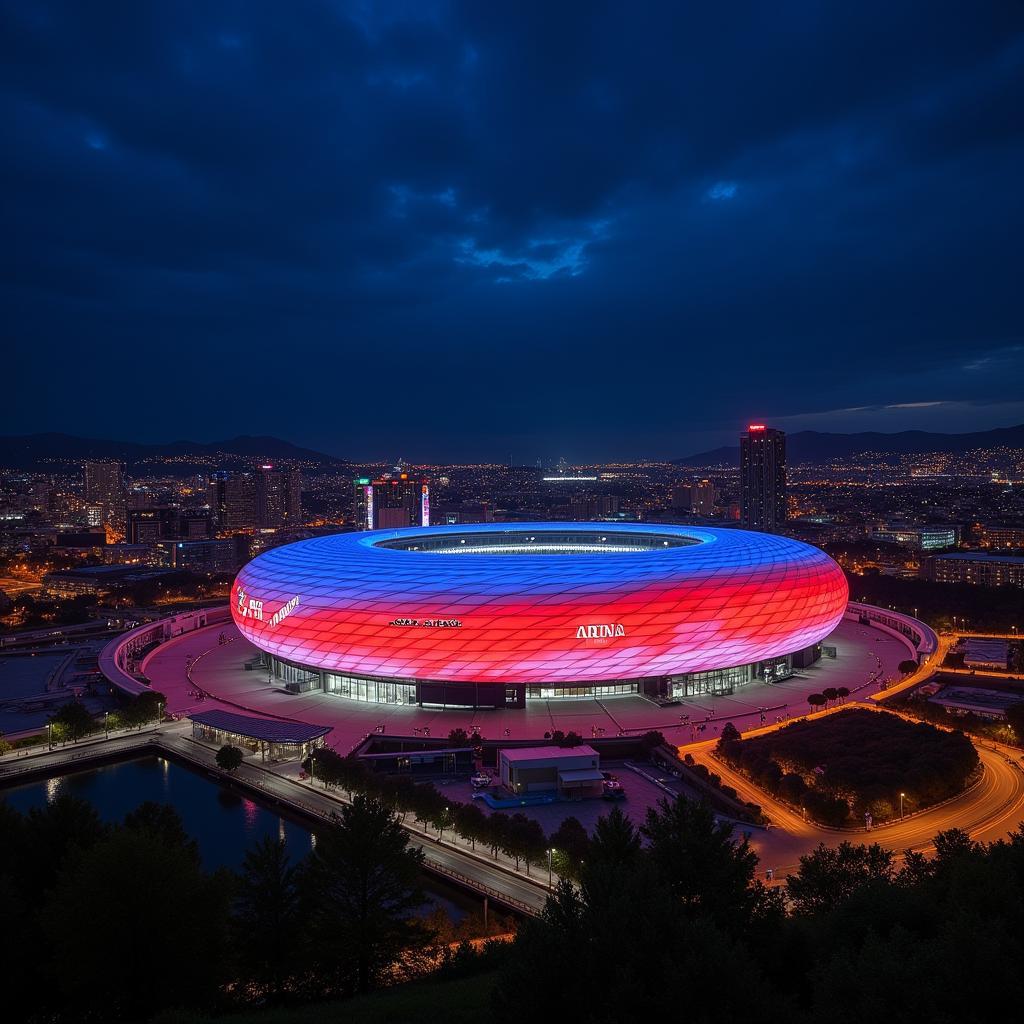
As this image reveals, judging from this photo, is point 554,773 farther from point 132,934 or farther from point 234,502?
point 234,502

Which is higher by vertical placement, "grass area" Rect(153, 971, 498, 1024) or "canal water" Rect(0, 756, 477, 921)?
"grass area" Rect(153, 971, 498, 1024)

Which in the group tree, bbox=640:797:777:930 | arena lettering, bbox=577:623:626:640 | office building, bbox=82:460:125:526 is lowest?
arena lettering, bbox=577:623:626:640

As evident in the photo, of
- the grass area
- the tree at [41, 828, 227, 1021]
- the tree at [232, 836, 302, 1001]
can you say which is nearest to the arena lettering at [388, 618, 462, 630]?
the tree at [232, 836, 302, 1001]

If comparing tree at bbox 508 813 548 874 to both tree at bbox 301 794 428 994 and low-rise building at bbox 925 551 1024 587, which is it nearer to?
tree at bbox 301 794 428 994

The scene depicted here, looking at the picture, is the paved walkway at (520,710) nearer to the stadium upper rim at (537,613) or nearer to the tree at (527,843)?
the stadium upper rim at (537,613)

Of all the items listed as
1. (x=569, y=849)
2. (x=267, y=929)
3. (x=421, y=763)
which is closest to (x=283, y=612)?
(x=421, y=763)
